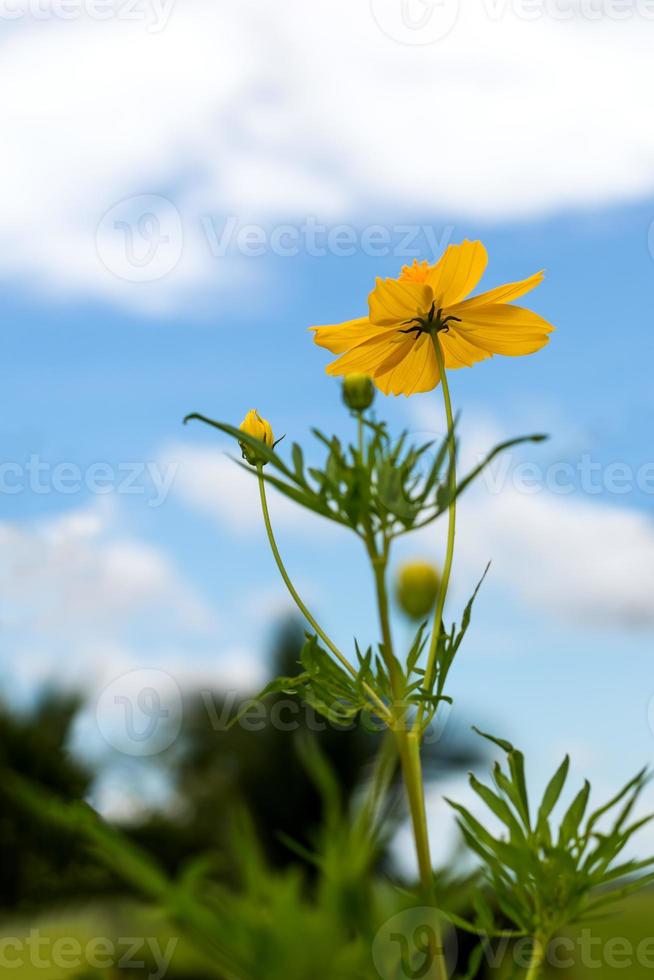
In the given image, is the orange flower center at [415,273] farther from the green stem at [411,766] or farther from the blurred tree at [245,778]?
the blurred tree at [245,778]

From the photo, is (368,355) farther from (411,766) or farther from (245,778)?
(245,778)

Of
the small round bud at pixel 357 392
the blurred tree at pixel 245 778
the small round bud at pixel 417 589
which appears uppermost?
the blurred tree at pixel 245 778

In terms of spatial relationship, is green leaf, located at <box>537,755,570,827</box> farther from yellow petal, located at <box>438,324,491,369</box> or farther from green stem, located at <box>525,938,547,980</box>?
A: yellow petal, located at <box>438,324,491,369</box>

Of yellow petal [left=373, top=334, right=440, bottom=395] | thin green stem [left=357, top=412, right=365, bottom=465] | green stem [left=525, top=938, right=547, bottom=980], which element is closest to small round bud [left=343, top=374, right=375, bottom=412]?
thin green stem [left=357, top=412, right=365, bottom=465]

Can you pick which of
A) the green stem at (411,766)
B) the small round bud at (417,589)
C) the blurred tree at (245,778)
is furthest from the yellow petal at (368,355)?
the blurred tree at (245,778)

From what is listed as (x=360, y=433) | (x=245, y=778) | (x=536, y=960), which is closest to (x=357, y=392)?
(x=360, y=433)

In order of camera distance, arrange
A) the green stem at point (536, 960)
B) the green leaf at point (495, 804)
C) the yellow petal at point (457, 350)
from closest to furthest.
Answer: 1. the green stem at point (536, 960)
2. the green leaf at point (495, 804)
3. the yellow petal at point (457, 350)
